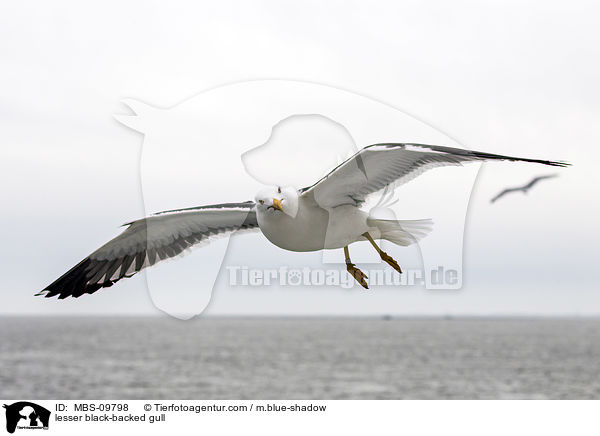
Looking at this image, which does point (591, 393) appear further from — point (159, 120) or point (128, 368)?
point (159, 120)

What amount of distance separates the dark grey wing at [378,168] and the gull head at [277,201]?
0.19m

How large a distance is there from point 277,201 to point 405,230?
1.39 metres

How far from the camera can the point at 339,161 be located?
18.8ft

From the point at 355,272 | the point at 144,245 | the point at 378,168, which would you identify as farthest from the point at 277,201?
the point at 144,245

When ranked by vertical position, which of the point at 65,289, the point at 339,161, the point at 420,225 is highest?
the point at 339,161

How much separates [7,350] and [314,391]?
4162 centimetres

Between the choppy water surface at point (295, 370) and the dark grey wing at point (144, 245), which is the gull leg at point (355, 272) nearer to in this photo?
the dark grey wing at point (144, 245)

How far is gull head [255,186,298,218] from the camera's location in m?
5.15

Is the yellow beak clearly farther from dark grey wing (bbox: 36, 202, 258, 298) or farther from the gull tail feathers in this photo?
dark grey wing (bbox: 36, 202, 258, 298)

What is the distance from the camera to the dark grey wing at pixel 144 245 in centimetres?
674
